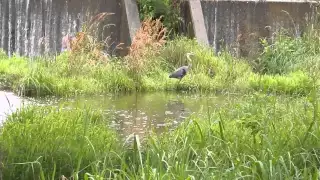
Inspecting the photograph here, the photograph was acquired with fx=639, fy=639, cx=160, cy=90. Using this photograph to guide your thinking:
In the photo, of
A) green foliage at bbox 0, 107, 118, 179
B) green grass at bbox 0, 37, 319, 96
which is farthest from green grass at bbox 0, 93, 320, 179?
green grass at bbox 0, 37, 319, 96

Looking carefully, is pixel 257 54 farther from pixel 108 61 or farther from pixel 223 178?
pixel 223 178

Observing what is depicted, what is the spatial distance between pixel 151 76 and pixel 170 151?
5650 mm

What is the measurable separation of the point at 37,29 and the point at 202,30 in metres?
3.03

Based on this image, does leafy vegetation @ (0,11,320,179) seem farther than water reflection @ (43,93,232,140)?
No

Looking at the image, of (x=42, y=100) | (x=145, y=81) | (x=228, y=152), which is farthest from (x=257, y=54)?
(x=228, y=152)

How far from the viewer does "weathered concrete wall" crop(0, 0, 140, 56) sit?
38.2ft

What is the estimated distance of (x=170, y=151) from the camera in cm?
393

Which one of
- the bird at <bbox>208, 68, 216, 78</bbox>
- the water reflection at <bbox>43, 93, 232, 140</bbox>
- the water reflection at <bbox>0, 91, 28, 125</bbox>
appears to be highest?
the bird at <bbox>208, 68, 216, 78</bbox>

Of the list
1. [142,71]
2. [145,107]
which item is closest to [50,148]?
[145,107]

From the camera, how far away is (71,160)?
398 cm

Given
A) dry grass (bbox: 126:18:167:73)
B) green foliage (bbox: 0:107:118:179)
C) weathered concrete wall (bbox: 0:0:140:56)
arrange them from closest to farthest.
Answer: green foliage (bbox: 0:107:118:179) < dry grass (bbox: 126:18:167:73) < weathered concrete wall (bbox: 0:0:140:56)

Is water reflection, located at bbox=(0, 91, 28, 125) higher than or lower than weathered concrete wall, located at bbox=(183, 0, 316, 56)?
lower

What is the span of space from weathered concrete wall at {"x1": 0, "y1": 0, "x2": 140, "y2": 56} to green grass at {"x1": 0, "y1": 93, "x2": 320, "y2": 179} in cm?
694

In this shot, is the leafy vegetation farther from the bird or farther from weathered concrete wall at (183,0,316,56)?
weathered concrete wall at (183,0,316,56)
